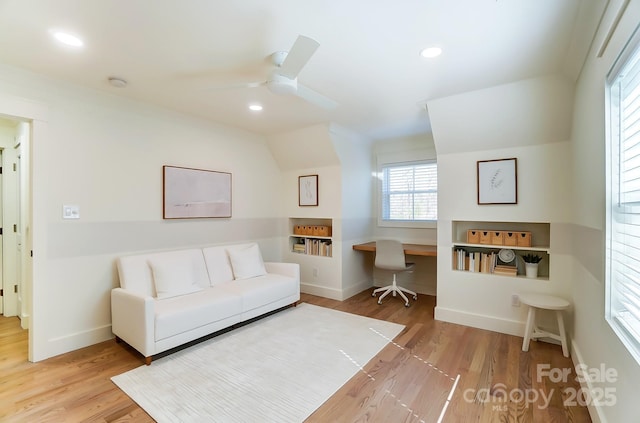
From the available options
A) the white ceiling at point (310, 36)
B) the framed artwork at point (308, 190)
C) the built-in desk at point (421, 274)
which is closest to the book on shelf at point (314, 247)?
the built-in desk at point (421, 274)

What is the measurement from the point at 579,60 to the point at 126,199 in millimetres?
4258

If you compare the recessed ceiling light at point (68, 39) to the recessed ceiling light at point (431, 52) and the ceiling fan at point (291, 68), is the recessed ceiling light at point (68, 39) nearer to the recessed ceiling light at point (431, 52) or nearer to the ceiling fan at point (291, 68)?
the ceiling fan at point (291, 68)

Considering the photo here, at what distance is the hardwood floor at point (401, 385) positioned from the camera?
6.16 ft

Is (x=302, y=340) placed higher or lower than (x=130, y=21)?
lower

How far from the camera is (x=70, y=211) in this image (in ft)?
8.95

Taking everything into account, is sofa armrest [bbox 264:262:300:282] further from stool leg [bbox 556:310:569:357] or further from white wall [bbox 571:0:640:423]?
white wall [bbox 571:0:640:423]

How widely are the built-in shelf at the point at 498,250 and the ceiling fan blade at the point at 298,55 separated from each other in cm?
265

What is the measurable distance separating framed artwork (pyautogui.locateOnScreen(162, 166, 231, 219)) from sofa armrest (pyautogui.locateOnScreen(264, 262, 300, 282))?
95cm

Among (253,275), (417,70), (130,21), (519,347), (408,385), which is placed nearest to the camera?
(130,21)

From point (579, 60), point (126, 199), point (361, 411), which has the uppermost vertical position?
point (579, 60)

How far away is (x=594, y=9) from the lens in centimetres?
165

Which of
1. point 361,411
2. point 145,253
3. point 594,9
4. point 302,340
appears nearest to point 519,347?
point 361,411

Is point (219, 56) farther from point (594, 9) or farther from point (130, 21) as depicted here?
point (594, 9)

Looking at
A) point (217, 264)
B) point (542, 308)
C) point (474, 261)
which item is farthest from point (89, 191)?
point (542, 308)
